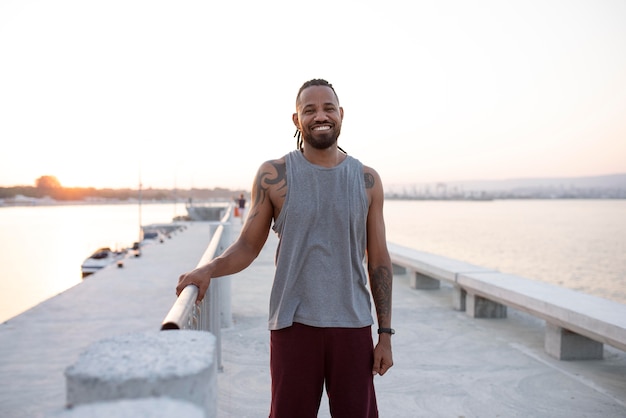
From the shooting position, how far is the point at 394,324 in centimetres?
714

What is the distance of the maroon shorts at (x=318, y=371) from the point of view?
8.02 feet

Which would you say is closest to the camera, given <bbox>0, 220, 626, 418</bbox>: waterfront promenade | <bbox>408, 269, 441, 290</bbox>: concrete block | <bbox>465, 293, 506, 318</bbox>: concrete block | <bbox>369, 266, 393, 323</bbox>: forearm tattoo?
<bbox>369, 266, 393, 323</bbox>: forearm tattoo

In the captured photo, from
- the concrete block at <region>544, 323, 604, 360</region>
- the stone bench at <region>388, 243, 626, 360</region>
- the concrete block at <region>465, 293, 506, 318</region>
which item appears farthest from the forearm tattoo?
the concrete block at <region>465, 293, 506, 318</region>

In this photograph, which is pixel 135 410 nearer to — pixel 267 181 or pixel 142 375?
pixel 142 375

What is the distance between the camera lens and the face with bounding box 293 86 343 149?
2584mm

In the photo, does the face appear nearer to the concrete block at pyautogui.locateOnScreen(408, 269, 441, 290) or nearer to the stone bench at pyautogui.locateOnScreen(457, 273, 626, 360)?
the stone bench at pyautogui.locateOnScreen(457, 273, 626, 360)

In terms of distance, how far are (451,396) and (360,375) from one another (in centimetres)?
254

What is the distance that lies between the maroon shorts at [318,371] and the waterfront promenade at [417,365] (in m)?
2.02

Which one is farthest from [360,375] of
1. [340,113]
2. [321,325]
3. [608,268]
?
[608,268]

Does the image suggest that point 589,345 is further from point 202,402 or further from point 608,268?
point 608,268

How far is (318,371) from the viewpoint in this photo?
97.4 inches

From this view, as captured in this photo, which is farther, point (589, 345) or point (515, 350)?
point (515, 350)

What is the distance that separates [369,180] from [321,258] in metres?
0.53

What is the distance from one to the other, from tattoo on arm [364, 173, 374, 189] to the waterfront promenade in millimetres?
2503
